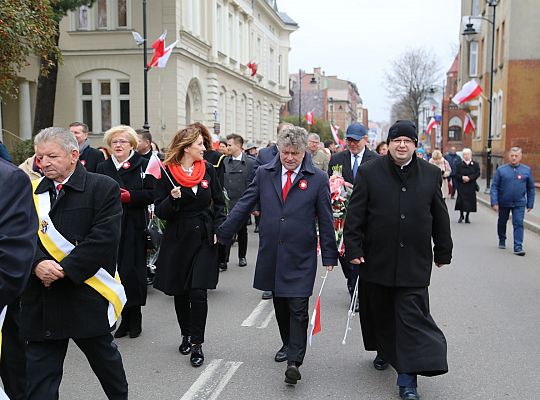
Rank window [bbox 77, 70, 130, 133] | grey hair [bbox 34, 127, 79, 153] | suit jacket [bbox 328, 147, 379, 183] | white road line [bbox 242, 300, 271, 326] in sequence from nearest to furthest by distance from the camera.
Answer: grey hair [bbox 34, 127, 79, 153] < white road line [bbox 242, 300, 271, 326] < suit jacket [bbox 328, 147, 379, 183] < window [bbox 77, 70, 130, 133]

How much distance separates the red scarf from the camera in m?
5.54

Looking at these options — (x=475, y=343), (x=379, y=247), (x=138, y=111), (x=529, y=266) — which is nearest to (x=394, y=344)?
(x=379, y=247)

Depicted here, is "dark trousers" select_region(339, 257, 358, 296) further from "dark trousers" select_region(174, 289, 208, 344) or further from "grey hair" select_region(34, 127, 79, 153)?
"grey hair" select_region(34, 127, 79, 153)

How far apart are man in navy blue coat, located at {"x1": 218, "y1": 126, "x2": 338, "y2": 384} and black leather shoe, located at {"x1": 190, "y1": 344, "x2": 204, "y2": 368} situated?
29.6 inches

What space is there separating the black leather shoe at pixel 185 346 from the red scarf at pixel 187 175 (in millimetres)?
1400

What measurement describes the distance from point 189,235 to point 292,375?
1.51 metres

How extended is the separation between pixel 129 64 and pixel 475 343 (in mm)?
25319

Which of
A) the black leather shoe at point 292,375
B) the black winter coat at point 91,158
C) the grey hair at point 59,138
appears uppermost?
the grey hair at point 59,138

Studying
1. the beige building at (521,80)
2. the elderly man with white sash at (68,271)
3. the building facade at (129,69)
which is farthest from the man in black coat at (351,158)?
the beige building at (521,80)

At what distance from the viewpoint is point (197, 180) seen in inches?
219

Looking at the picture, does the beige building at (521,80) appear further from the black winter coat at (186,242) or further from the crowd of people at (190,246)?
the black winter coat at (186,242)

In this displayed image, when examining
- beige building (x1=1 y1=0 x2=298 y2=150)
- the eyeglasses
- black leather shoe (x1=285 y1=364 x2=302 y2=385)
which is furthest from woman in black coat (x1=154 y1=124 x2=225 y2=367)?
beige building (x1=1 y1=0 x2=298 y2=150)

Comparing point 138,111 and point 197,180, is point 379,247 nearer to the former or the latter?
point 197,180

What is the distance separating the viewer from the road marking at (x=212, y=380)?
4.74 m
